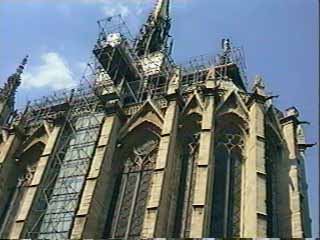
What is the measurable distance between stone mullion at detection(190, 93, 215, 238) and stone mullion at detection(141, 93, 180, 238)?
3.45 ft

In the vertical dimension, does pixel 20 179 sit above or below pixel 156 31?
below

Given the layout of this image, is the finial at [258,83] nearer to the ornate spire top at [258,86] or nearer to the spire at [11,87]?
the ornate spire top at [258,86]

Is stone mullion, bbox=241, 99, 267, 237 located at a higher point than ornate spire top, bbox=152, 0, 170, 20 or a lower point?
lower

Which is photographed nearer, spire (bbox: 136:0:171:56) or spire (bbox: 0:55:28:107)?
spire (bbox: 0:55:28:107)

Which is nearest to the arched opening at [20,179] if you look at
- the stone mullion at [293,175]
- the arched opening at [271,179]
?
the arched opening at [271,179]

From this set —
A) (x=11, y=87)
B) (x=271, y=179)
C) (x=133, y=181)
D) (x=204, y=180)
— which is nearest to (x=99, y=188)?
(x=133, y=181)

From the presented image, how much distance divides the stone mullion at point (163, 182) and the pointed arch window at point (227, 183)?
1.76m

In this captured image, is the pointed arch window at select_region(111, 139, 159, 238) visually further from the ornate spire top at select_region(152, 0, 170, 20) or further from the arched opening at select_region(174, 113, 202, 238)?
the ornate spire top at select_region(152, 0, 170, 20)

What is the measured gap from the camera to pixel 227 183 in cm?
2078

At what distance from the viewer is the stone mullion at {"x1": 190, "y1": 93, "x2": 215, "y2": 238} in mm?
18062

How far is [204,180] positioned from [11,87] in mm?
17119

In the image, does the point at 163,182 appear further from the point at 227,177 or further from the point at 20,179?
the point at 20,179

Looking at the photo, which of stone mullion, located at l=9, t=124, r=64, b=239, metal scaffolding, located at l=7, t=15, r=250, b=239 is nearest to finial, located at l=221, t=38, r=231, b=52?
metal scaffolding, located at l=7, t=15, r=250, b=239

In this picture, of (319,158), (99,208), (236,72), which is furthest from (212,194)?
(319,158)
